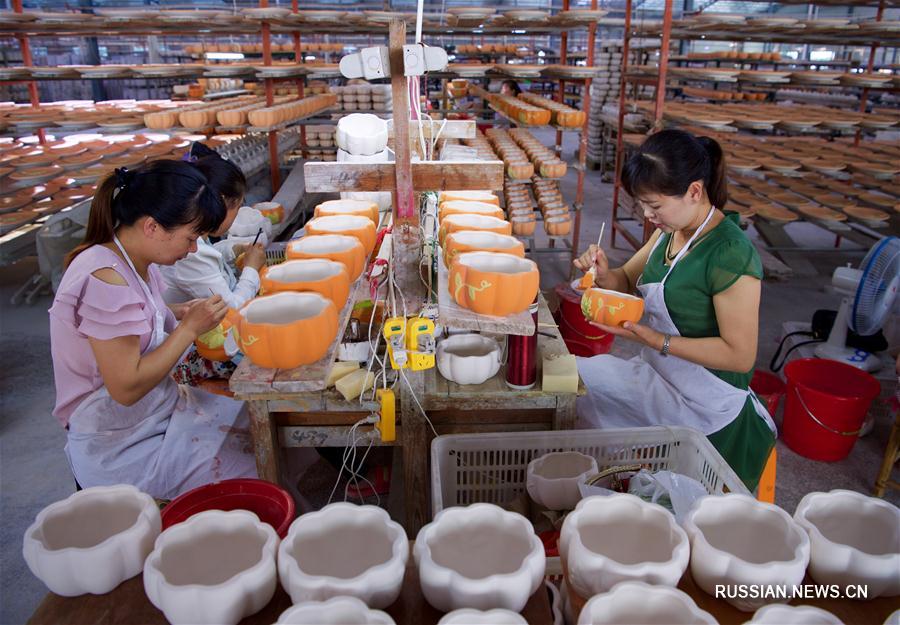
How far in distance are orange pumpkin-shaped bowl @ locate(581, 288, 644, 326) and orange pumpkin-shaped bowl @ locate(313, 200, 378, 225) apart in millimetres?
920

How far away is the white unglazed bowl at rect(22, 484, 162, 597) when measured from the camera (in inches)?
34.2

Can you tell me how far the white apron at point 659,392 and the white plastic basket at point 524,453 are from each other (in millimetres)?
276

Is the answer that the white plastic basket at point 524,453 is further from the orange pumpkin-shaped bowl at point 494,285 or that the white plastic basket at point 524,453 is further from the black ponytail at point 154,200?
the black ponytail at point 154,200

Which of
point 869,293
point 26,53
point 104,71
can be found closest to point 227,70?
point 104,71

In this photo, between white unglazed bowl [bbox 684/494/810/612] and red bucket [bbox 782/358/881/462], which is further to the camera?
red bucket [bbox 782/358/881/462]

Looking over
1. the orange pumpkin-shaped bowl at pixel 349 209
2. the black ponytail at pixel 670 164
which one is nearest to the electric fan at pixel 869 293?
the black ponytail at pixel 670 164

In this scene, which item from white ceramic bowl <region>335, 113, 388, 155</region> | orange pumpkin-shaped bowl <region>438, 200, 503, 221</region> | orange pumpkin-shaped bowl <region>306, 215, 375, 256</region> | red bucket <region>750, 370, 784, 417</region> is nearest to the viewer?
orange pumpkin-shaped bowl <region>306, 215, 375, 256</region>

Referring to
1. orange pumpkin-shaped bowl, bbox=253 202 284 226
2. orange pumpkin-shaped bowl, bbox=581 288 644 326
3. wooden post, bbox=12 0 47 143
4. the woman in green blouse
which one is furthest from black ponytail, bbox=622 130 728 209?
wooden post, bbox=12 0 47 143

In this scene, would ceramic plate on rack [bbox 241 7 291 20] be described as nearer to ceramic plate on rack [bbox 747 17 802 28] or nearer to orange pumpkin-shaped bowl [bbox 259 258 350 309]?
ceramic plate on rack [bbox 747 17 802 28]

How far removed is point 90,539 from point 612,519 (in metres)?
0.83

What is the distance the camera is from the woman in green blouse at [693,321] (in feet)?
6.13

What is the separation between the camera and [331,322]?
1479mm

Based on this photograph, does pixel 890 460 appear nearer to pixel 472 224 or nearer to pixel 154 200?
pixel 472 224

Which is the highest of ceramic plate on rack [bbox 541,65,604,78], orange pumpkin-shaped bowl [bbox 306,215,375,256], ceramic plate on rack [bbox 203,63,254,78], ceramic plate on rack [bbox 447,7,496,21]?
ceramic plate on rack [bbox 447,7,496,21]
